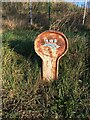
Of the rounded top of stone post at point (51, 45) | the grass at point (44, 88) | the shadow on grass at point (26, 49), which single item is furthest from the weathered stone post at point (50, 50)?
the shadow on grass at point (26, 49)

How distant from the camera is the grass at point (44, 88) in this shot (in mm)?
3947

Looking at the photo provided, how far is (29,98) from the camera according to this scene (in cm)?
412

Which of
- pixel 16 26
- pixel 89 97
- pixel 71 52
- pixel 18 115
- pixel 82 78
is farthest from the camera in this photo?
pixel 16 26

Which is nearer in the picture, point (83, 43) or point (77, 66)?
point (77, 66)

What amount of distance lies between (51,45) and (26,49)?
93 cm

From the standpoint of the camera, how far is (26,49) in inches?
213

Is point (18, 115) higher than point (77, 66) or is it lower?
lower

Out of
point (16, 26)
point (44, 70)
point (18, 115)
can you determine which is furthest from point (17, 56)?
point (16, 26)

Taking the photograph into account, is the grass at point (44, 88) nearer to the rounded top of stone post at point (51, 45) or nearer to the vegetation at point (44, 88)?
the vegetation at point (44, 88)

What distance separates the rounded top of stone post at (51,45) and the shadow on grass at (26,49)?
0.32m

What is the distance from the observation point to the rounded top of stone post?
4.59 metres

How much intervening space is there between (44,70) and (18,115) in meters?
0.98

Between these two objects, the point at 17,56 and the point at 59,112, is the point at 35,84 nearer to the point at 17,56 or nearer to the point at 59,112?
the point at 59,112

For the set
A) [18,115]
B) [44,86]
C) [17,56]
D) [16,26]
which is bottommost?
[18,115]
